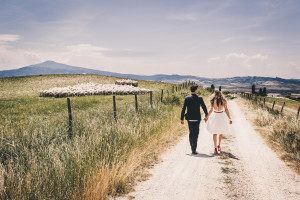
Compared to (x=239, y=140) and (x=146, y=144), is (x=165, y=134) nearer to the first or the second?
(x=146, y=144)

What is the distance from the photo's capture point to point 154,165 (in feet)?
19.4

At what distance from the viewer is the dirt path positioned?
430cm

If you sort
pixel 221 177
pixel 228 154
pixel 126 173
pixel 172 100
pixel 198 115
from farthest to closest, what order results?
pixel 172 100, pixel 228 154, pixel 198 115, pixel 221 177, pixel 126 173

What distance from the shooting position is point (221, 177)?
16.5ft

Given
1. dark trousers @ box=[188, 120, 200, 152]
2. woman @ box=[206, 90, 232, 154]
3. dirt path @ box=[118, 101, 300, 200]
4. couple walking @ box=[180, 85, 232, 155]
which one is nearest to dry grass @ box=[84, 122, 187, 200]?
dirt path @ box=[118, 101, 300, 200]

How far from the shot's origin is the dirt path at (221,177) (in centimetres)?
430

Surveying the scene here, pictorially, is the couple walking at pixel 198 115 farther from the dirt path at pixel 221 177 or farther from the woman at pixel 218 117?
the dirt path at pixel 221 177

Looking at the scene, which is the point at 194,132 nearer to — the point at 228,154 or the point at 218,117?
the point at 218,117

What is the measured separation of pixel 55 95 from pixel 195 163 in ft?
88.0

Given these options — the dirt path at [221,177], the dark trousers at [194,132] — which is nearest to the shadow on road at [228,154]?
the dirt path at [221,177]

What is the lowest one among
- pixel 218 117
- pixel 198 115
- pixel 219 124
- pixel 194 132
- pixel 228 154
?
pixel 228 154

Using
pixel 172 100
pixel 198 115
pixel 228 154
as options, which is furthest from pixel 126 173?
pixel 172 100

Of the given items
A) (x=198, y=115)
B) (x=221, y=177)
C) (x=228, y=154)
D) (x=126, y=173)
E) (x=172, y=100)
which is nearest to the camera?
(x=126, y=173)

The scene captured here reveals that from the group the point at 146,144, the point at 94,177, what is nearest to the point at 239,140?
the point at 146,144
